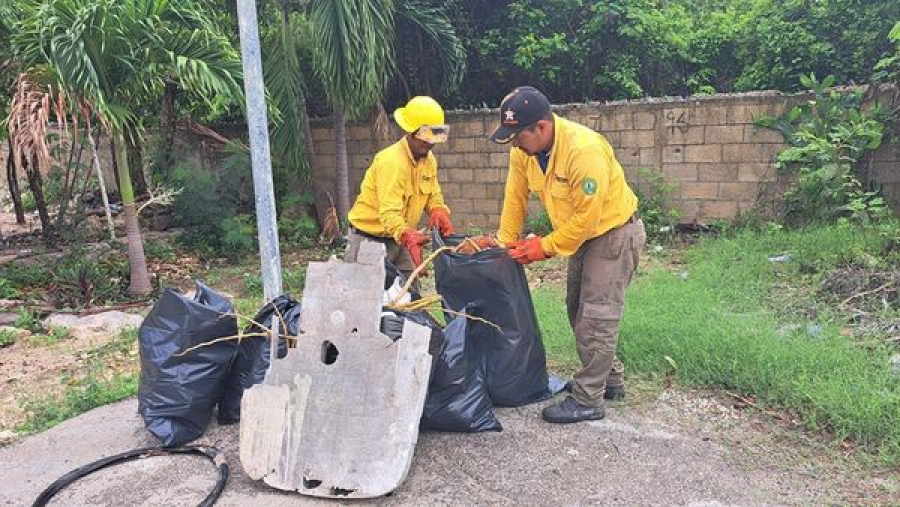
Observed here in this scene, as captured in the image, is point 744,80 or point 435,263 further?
point 744,80

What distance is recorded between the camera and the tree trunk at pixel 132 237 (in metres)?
5.97

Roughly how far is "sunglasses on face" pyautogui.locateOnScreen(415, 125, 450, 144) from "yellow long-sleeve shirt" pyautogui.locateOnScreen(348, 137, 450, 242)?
15cm

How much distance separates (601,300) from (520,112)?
3.08 ft

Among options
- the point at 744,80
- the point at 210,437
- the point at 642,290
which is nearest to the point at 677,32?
the point at 744,80

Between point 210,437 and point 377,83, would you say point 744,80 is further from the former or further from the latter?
point 210,437

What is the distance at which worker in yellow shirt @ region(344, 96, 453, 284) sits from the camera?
3734mm

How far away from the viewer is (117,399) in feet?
12.5

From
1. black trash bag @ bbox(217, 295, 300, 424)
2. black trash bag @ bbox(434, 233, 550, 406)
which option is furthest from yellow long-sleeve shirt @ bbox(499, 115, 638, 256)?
black trash bag @ bbox(217, 295, 300, 424)

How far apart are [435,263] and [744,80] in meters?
5.73

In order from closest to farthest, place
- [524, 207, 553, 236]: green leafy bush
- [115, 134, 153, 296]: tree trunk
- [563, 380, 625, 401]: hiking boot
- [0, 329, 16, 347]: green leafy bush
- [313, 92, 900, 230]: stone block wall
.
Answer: [563, 380, 625, 401]: hiking boot
[0, 329, 16, 347]: green leafy bush
[115, 134, 153, 296]: tree trunk
[313, 92, 900, 230]: stone block wall
[524, 207, 553, 236]: green leafy bush

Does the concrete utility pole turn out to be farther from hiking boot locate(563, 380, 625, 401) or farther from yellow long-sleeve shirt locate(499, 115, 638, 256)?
hiking boot locate(563, 380, 625, 401)

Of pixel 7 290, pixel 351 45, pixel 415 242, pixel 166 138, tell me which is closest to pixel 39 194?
pixel 166 138

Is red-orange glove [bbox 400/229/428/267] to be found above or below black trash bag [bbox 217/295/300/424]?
above

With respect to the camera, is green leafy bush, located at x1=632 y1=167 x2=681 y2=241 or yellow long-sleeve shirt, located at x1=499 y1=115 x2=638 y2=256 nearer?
yellow long-sleeve shirt, located at x1=499 y1=115 x2=638 y2=256
